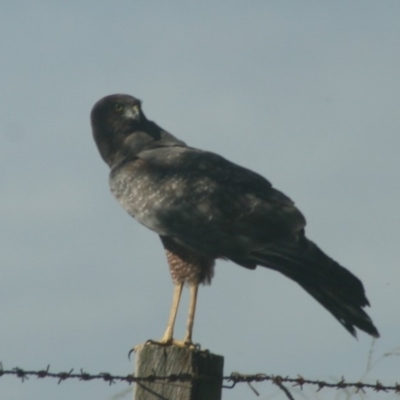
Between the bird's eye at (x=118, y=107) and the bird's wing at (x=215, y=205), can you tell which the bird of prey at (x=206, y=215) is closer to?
the bird's wing at (x=215, y=205)

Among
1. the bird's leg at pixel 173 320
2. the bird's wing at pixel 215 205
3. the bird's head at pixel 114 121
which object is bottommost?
the bird's leg at pixel 173 320

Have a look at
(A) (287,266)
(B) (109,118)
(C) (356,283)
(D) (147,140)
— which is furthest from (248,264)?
(B) (109,118)

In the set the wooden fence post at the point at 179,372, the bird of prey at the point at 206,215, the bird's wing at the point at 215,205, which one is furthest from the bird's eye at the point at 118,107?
the wooden fence post at the point at 179,372

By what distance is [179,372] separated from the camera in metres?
4.48

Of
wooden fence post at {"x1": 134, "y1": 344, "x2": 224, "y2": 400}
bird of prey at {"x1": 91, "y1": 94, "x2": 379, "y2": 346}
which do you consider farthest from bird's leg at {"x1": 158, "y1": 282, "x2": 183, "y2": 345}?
wooden fence post at {"x1": 134, "y1": 344, "x2": 224, "y2": 400}

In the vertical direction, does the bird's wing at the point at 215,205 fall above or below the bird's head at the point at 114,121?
below

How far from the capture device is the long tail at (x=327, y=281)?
6.38 metres

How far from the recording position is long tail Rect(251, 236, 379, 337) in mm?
6379

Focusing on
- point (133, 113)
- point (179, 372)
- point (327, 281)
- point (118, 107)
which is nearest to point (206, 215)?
point (327, 281)

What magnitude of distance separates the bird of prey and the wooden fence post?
7.08ft

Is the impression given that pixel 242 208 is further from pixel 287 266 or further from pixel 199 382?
pixel 199 382

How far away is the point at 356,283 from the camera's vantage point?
6.46 meters

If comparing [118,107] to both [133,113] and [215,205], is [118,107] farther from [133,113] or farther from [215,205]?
[215,205]

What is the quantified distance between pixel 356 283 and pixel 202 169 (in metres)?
2.21
